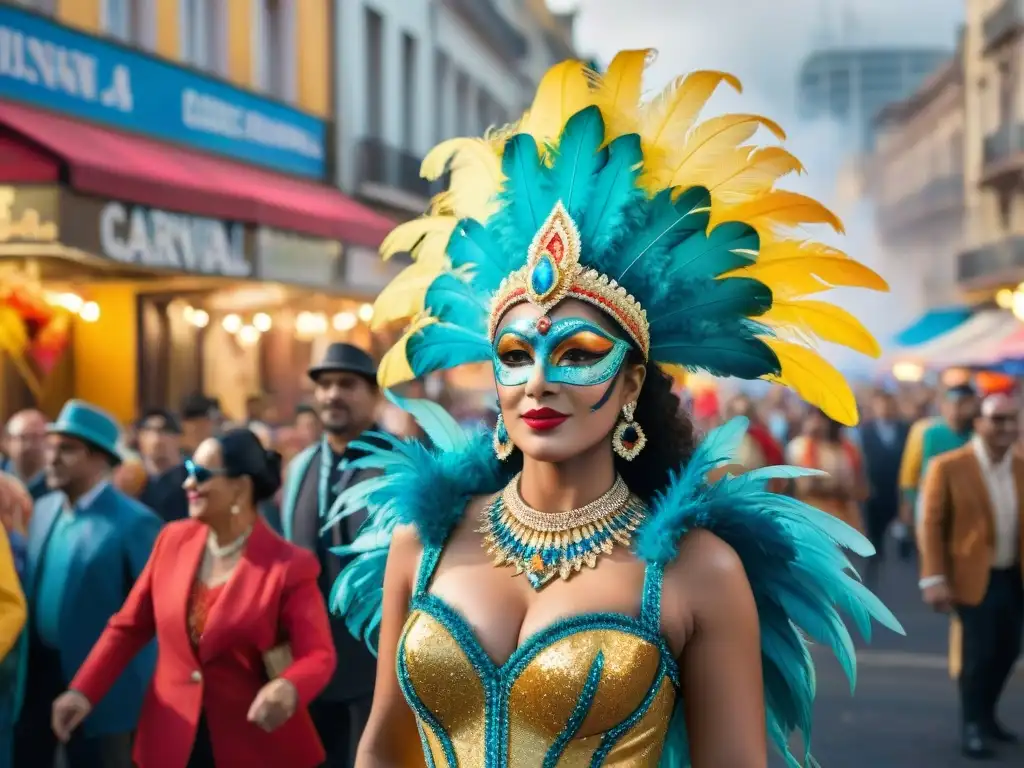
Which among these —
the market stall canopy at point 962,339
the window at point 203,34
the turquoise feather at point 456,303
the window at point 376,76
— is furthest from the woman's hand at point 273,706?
the market stall canopy at point 962,339

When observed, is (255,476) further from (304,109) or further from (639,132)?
(304,109)

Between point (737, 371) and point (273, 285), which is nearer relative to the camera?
point (737, 371)

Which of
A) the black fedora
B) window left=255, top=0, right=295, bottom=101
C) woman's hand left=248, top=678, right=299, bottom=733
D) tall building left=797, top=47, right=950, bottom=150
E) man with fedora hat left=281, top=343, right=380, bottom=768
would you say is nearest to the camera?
woman's hand left=248, top=678, right=299, bottom=733

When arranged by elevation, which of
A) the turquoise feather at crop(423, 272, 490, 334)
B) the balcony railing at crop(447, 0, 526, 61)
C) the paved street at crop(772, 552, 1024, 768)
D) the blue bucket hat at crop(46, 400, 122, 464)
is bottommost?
the paved street at crop(772, 552, 1024, 768)

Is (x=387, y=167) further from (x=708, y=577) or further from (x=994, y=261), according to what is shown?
(x=994, y=261)

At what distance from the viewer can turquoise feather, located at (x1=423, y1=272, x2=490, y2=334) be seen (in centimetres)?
313

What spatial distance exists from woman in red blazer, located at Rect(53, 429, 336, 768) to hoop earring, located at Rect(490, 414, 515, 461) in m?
1.72

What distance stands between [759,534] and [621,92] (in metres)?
0.98

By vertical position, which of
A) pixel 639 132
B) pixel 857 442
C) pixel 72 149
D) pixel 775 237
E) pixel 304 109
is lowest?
pixel 857 442

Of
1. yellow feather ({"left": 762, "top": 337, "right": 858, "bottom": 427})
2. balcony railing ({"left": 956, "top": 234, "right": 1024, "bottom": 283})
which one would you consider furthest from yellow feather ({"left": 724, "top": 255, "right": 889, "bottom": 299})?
balcony railing ({"left": 956, "top": 234, "right": 1024, "bottom": 283})

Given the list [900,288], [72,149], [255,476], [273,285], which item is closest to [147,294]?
[273,285]

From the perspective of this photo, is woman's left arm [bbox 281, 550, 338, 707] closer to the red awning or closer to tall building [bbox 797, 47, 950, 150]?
the red awning

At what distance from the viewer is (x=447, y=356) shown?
3.22 metres

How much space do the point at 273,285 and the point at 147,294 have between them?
1542 mm
